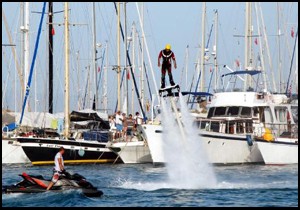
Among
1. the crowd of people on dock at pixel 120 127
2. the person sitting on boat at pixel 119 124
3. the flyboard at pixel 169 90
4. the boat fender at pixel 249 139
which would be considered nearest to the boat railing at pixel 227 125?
the boat fender at pixel 249 139

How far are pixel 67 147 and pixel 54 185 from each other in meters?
18.2

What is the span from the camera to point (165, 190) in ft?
117

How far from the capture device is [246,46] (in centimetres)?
5934

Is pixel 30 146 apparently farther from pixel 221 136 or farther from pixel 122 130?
pixel 221 136

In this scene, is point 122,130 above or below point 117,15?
below

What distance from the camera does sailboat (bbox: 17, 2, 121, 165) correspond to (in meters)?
50.8

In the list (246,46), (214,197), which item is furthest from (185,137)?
(246,46)

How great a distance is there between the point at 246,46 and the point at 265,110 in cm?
799

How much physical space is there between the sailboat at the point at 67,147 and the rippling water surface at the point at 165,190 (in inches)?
76.3

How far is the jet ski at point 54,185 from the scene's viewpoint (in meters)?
33.2

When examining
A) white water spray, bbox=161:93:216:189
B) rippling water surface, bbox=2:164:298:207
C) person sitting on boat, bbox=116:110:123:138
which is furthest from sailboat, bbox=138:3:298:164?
white water spray, bbox=161:93:216:189

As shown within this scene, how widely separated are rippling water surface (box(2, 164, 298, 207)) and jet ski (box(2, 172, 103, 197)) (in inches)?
12.3

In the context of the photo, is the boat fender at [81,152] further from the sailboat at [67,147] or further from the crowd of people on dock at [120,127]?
the crowd of people on dock at [120,127]

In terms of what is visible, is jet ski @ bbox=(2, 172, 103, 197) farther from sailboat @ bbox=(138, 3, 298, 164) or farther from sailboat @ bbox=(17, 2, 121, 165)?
sailboat @ bbox=(17, 2, 121, 165)
